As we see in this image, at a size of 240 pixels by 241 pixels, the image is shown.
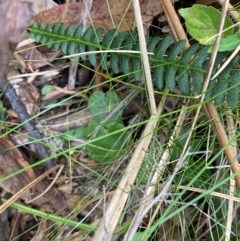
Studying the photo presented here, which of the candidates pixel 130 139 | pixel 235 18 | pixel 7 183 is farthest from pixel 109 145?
pixel 235 18

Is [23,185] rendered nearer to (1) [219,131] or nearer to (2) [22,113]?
(2) [22,113]

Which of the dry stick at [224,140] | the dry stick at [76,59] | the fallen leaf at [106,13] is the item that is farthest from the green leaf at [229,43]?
the dry stick at [76,59]

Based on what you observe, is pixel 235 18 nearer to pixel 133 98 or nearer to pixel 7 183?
pixel 133 98

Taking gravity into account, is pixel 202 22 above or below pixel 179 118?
above

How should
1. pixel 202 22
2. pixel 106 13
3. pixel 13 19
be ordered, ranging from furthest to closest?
pixel 106 13 < pixel 202 22 < pixel 13 19

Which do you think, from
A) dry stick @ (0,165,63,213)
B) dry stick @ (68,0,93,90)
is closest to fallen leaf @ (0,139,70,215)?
dry stick @ (0,165,63,213)

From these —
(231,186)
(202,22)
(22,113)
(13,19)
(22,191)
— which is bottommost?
(231,186)

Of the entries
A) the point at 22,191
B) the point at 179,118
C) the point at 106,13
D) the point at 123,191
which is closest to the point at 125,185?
the point at 123,191

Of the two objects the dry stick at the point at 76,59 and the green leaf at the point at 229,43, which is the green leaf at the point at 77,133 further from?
the green leaf at the point at 229,43
